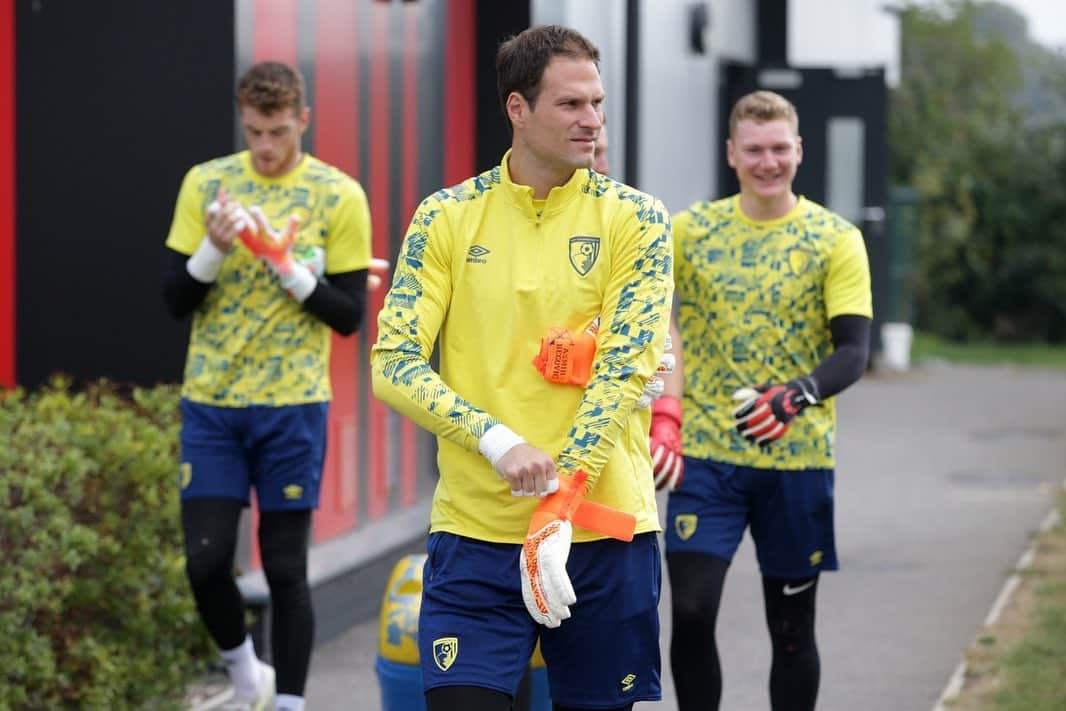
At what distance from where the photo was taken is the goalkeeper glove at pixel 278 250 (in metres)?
5.44

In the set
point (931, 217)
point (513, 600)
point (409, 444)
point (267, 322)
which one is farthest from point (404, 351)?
point (931, 217)

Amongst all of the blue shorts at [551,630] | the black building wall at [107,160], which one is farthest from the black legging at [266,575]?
the blue shorts at [551,630]

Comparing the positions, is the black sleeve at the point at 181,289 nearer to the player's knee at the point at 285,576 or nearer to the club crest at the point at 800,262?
the player's knee at the point at 285,576

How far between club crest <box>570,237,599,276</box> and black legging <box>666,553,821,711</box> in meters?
1.57

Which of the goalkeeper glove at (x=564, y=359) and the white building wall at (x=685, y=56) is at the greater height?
the white building wall at (x=685, y=56)

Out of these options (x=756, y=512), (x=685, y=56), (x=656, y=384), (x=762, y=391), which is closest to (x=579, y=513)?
(x=656, y=384)

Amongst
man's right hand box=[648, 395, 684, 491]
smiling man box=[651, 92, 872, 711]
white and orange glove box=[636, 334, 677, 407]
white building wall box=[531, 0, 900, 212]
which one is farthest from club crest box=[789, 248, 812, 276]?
white building wall box=[531, 0, 900, 212]

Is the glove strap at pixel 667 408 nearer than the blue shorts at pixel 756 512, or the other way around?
the glove strap at pixel 667 408

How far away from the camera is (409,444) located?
9.51 m

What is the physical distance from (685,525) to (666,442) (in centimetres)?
37

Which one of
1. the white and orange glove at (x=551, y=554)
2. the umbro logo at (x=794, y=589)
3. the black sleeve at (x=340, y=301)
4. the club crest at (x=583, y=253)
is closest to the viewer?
the white and orange glove at (x=551, y=554)

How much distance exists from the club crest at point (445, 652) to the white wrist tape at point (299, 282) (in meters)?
2.03

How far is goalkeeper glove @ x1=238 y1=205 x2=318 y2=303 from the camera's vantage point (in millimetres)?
5438

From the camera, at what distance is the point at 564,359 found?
144 inches
